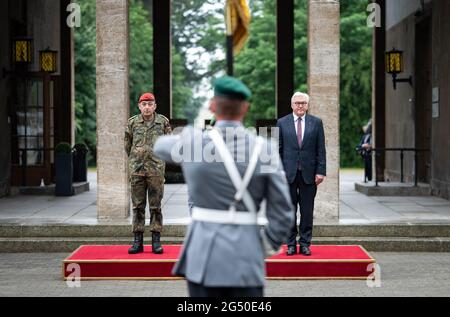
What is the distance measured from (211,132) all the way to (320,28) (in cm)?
984

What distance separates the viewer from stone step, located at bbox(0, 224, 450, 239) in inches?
573

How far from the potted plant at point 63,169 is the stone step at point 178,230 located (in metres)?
5.63

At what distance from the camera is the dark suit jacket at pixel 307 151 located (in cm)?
1215

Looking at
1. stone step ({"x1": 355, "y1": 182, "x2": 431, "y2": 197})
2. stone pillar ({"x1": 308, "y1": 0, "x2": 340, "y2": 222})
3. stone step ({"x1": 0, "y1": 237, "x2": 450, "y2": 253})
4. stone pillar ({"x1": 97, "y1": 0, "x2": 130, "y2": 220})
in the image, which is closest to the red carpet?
stone step ({"x1": 0, "y1": 237, "x2": 450, "y2": 253})

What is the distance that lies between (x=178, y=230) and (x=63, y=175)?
21.1 ft

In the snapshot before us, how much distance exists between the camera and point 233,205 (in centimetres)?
561

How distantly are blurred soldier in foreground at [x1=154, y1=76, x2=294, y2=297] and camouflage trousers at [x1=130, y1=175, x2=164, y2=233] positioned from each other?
6.46 metres

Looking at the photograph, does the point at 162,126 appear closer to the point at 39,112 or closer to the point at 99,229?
the point at 99,229

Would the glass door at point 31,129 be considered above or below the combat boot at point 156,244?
above

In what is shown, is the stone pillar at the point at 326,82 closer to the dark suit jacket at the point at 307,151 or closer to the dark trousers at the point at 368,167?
the dark suit jacket at the point at 307,151

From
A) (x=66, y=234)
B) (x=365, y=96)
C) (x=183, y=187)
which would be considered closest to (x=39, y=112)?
(x=183, y=187)
